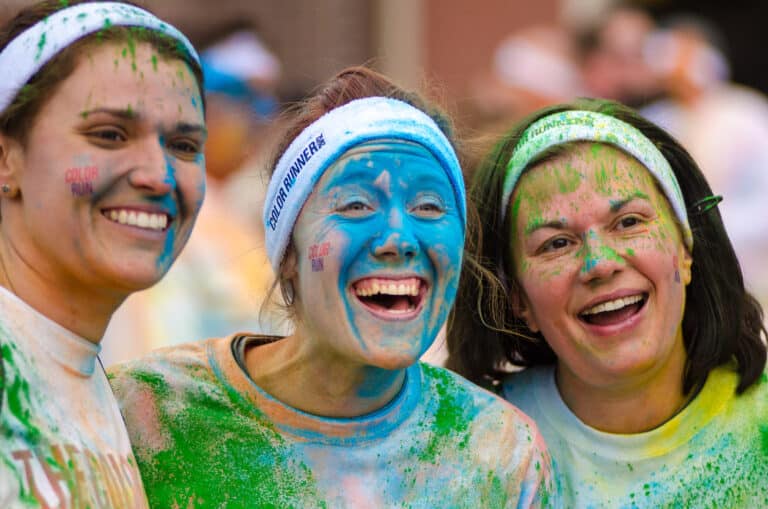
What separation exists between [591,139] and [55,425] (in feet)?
5.87

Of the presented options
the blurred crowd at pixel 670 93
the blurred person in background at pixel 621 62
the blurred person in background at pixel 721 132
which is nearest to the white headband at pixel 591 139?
the blurred crowd at pixel 670 93

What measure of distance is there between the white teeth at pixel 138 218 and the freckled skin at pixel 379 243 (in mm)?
465

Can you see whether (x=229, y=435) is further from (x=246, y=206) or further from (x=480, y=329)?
(x=246, y=206)

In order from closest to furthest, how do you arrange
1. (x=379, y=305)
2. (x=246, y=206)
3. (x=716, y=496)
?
1. (x=379, y=305)
2. (x=716, y=496)
3. (x=246, y=206)

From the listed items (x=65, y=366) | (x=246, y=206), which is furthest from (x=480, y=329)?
(x=246, y=206)

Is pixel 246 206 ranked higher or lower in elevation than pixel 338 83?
lower

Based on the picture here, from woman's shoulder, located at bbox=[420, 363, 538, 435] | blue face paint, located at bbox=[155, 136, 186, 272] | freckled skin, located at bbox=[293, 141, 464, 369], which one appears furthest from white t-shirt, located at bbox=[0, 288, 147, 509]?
woman's shoulder, located at bbox=[420, 363, 538, 435]

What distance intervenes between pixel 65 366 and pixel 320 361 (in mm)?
758

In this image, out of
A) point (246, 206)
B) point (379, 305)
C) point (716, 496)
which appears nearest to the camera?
point (379, 305)

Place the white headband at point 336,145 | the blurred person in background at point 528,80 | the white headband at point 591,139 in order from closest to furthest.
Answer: the white headband at point 336,145, the white headband at point 591,139, the blurred person in background at point 528,80

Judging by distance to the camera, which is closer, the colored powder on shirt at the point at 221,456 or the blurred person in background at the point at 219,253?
the colored powder on shirt at the point at 221,456

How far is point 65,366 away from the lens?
3.36 metres

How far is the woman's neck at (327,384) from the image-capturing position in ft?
12.6

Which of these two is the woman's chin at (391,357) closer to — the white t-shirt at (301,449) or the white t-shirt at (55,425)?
the white t-shirt at (301,449)
